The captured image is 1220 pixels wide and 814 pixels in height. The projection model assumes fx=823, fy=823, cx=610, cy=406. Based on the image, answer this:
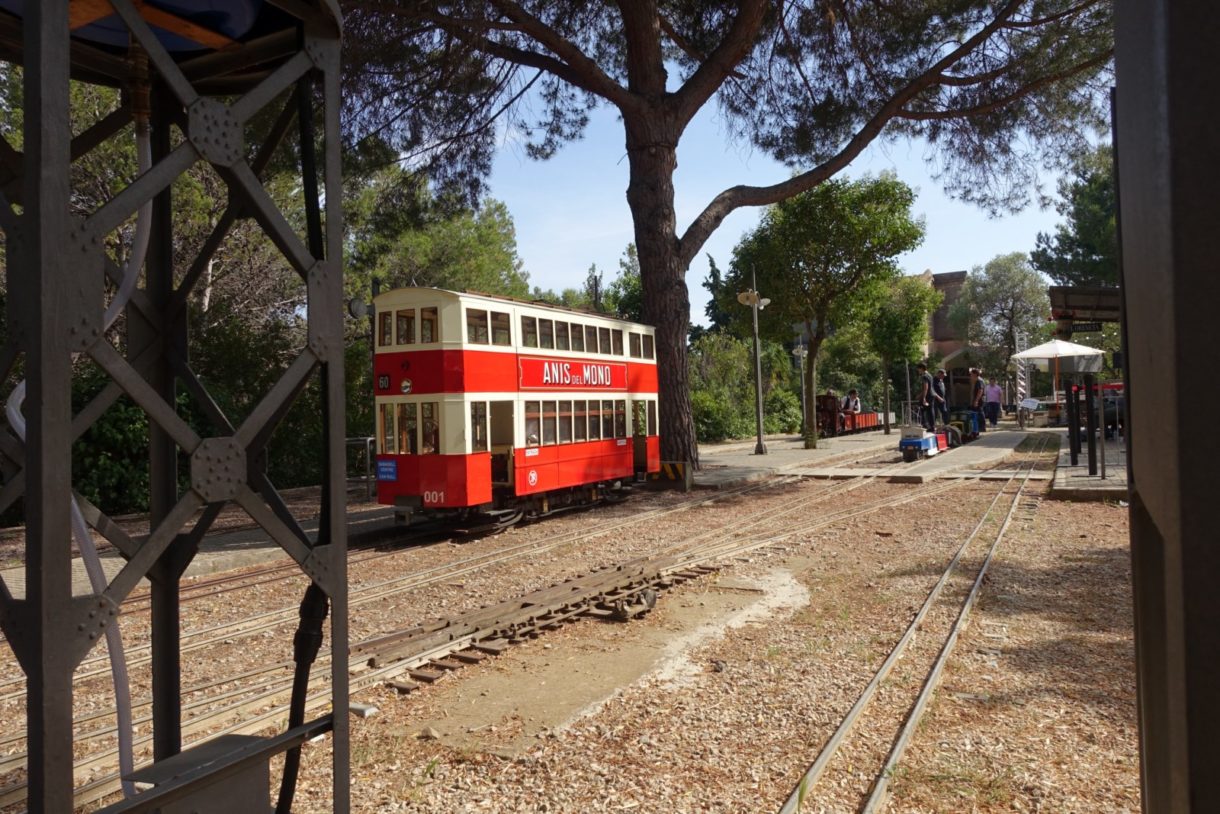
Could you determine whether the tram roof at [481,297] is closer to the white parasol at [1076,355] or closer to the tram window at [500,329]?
the tram window at [500,329]

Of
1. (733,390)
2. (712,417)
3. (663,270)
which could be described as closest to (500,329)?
(663,270)

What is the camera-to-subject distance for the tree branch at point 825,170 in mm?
17078

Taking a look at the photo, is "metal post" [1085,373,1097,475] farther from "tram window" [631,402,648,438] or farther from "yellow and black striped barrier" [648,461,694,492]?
"tram window" [631,402,648,438]

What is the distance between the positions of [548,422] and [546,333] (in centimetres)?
146

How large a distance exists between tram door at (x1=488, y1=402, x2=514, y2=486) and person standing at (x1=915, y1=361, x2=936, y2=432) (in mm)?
13156

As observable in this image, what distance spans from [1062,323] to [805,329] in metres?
8.07

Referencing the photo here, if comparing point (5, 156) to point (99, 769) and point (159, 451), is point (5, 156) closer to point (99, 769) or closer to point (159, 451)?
point (159, 451)

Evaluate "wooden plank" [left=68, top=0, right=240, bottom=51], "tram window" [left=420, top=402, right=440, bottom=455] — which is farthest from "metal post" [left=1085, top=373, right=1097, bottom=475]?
"wooden plank" [left=68, top=0, right=240, bottom=51]

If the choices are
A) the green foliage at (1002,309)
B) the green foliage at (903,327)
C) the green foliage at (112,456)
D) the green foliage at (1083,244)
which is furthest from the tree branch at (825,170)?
the green foliage at (1002,309)

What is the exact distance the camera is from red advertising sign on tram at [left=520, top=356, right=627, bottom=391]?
12.9 meters

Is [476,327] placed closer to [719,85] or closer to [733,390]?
[719,85]

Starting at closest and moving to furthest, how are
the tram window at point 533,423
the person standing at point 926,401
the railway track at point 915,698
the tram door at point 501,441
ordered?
the railway track at point 915,698 → the tram door at point 501,441 → the tram window at point 533,423 → the person standing at point 926,401

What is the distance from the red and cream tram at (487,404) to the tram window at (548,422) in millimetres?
22

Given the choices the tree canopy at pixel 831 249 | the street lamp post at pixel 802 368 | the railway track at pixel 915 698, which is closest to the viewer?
the railway track at pixel 915 698
